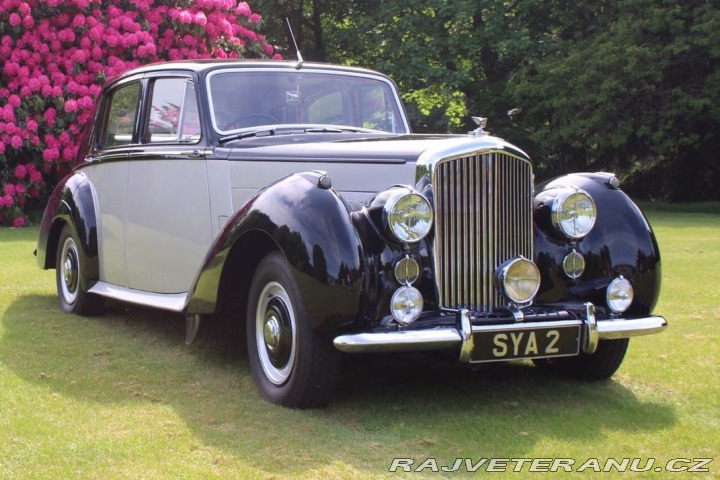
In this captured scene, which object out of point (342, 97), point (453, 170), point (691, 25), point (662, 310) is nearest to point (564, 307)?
Answer: point (453, 170)

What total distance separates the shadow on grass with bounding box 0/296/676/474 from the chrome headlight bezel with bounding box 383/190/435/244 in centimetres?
66

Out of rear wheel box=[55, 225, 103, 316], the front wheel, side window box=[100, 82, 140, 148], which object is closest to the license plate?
the front wheel

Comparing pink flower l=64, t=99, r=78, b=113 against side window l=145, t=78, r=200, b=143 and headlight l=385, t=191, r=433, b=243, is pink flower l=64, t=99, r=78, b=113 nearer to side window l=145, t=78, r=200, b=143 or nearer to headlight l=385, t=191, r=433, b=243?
side window l=145, t=78, r=200, b=143

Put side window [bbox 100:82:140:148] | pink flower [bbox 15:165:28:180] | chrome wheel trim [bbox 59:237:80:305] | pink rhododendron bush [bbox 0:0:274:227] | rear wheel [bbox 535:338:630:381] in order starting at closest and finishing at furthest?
rear wheel [bbox 535:338:630:381] → side window [bbox 100:82:140:148] → chrome wheel trim [bbox 59:237:80:305] → pink rhododendron bush [bbox 0:0:274:227] → pink flower [bbox 15:165:28:180]

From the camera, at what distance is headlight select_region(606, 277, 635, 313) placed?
4488mm

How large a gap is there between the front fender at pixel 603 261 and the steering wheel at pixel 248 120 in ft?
5.81

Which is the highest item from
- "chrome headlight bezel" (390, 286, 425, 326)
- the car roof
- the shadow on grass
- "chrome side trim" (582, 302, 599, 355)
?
the car roof

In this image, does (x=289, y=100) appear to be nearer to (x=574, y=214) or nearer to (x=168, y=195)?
(x=168, y=195)

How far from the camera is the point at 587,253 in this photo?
464 cm

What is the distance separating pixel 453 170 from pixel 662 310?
10.9 feet

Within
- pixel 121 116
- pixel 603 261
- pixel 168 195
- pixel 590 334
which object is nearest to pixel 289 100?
pixel 168 195

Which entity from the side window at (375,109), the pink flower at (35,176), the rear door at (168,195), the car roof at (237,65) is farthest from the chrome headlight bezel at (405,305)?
the pink flower at (35,176)

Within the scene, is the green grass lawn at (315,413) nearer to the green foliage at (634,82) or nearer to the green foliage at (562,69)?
the green foliage at (634,82)

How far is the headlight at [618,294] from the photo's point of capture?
14.7 feet
